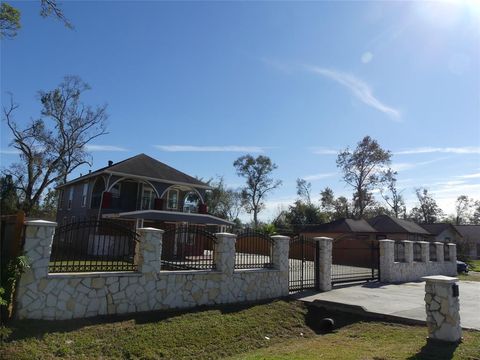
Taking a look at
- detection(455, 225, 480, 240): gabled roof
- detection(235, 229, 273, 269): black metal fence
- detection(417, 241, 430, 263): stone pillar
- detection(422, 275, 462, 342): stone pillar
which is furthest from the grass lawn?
detection(455, 225, 480, 240): gabled roof

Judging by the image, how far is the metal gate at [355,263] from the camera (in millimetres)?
16553

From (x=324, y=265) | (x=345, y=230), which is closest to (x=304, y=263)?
(x=324, y=265)

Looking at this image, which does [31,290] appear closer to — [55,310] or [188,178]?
[55,310]

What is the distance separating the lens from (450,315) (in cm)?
759

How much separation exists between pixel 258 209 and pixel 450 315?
5637cm

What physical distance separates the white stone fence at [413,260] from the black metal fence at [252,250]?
7.97 meters

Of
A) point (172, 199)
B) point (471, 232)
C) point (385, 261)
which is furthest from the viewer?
point (471, 232)

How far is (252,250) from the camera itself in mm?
12180

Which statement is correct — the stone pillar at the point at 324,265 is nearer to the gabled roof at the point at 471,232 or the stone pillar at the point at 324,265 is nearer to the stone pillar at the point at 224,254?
the stone pillar at the point at 224,254

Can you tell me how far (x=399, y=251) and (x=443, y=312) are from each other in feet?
42.7

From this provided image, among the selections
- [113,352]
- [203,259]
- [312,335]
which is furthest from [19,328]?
[312,335]

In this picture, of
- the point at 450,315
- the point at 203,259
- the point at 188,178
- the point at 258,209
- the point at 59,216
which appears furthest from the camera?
the point at 258,209

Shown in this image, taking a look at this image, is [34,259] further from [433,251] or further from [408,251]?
[433,251]

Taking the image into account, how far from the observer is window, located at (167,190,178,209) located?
28714 mm
